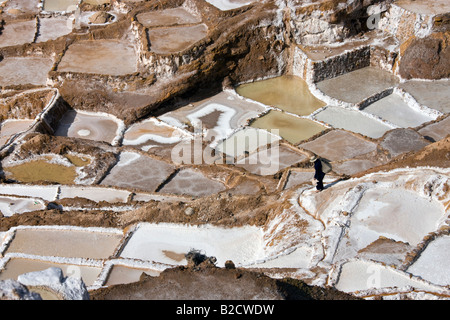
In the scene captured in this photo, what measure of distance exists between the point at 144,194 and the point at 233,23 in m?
11.3

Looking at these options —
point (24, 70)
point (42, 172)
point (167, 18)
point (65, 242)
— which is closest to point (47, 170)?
point (42, 172)

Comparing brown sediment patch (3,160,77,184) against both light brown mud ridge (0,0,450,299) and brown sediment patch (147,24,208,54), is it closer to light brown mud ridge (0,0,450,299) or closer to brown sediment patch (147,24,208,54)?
light brown mud ridge (0,0,450,299)

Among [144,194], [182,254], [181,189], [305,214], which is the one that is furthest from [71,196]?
[305,214]

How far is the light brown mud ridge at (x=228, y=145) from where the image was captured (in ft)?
39.8

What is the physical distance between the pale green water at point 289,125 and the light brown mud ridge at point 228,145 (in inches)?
3.4

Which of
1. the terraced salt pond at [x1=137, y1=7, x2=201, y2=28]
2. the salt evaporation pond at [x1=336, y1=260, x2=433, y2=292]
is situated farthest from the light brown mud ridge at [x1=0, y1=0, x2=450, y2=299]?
the terraced salt pond at [x1=137, y1=7, x2=201, y2=28]

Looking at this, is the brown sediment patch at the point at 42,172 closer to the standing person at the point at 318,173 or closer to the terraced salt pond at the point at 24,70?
the terraced salt pond at the point at 24,70

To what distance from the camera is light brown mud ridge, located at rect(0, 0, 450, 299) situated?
12117 mm

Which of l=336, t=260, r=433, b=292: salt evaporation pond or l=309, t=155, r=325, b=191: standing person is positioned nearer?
l=336, t=260, r=433, b=292: salt evaporation pond

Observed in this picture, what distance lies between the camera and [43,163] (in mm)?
20922

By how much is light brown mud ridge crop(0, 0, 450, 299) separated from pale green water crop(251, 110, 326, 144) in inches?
3.4

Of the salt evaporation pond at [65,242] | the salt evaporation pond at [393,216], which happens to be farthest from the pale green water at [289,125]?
the salt evaporation pond at [65,242]

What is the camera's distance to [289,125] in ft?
76.3
